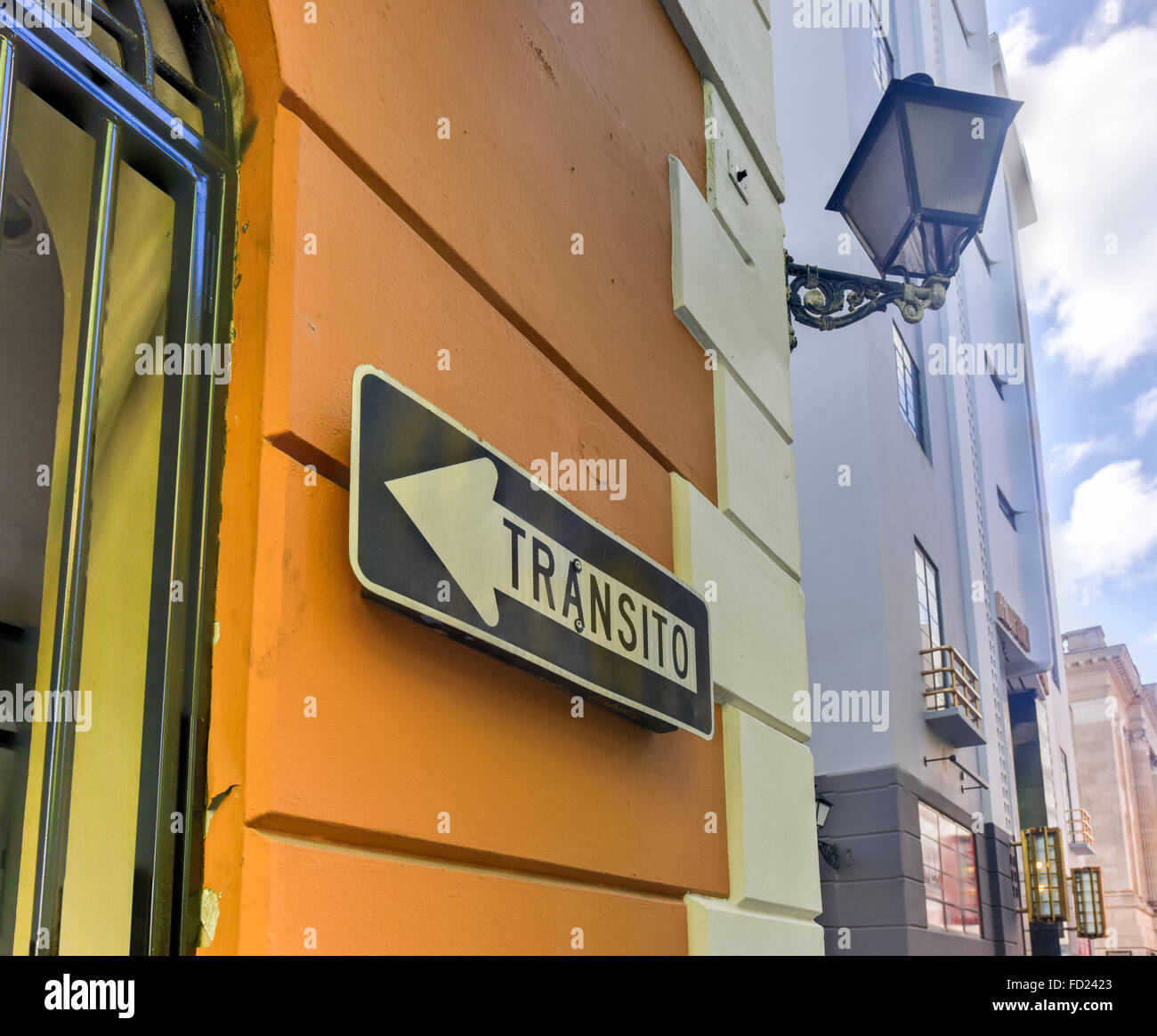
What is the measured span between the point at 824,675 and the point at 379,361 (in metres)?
12.0

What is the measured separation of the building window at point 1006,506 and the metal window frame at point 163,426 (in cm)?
2119

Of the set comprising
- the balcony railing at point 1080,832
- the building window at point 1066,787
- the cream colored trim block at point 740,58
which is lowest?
the balcony railing at point 1080,832

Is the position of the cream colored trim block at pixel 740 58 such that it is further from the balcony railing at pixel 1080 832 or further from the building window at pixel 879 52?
the balcony railing at pixel 1080 832

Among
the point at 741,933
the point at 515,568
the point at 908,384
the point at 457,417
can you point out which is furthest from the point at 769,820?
the point at 908,384

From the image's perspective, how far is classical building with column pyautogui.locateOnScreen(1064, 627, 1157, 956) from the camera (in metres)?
39.8

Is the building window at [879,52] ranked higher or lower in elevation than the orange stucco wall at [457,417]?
higher

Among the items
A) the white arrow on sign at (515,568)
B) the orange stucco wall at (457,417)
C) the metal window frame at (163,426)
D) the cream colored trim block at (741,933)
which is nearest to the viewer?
the metal window frame at (163,426)

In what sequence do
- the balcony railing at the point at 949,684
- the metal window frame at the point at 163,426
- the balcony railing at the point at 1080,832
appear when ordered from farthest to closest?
the balcony railing at the point at 1080,832
the balcony railing at the point at 949,684
the metal window frame at the point at 163,426

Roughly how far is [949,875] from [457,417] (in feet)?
45.2

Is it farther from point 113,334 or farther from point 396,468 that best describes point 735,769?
point 113,334

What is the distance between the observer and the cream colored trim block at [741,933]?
3561mm

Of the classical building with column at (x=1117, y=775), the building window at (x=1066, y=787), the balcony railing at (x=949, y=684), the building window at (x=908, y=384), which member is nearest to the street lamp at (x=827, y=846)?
the balcony railing at (x=949, y=684)

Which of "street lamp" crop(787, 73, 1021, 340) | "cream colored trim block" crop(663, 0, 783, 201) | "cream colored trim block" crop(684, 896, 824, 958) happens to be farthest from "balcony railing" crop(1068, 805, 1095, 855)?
"cream colored trim block" crop(684, 896, 824, 958)

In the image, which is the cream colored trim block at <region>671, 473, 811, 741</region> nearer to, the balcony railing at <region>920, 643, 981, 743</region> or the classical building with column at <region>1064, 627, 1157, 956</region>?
the balcony railing at <region>920, 643, 981, 743</region>
